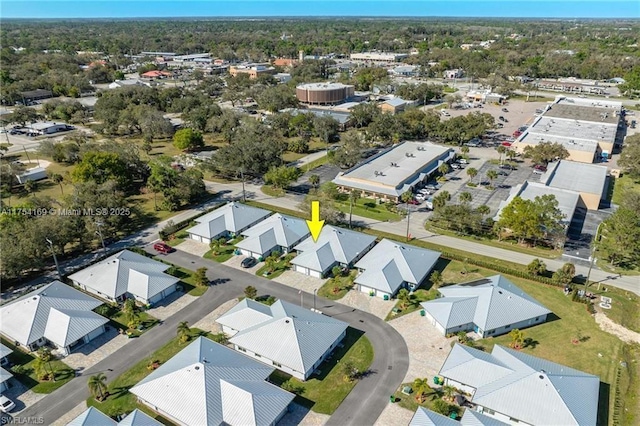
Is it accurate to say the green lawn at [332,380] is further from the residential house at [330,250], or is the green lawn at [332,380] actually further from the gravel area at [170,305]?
the gravel area at [170,305]

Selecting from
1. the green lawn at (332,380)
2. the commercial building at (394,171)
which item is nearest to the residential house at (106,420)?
the green lawn at (332,380)

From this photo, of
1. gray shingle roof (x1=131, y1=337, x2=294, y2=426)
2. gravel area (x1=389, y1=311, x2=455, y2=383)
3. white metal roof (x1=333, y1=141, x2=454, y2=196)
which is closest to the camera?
gray shingle roof (x1=131, y1=337, x2=294, y2=426)

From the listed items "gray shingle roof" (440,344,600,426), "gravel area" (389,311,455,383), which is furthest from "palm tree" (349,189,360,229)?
"gray shingle roof" (440,344,600,426)

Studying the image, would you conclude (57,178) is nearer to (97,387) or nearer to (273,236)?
(273,236)

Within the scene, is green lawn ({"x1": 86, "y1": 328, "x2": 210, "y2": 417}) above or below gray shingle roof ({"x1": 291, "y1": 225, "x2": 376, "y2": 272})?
below

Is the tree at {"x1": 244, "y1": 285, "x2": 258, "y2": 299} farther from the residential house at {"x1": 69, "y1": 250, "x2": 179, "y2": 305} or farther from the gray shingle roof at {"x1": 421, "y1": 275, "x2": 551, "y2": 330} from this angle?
the gray shingle roof at {"x1": 421, "y1": 275, "x2": 551, "y2": 330}

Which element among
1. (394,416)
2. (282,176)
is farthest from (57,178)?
(394,416)

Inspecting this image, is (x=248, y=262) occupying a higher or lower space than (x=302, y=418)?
higher

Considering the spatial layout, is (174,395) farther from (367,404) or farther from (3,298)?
(3,298)
